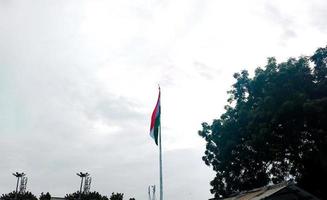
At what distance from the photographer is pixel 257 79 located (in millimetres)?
32000

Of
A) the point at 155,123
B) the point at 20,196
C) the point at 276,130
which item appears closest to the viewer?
the point at 155,123

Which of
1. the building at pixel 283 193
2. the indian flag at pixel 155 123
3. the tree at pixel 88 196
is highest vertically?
the tree at pixel 88 196

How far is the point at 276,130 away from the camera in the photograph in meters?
29.5

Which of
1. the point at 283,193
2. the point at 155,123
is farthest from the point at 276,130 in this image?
the point at 155,123

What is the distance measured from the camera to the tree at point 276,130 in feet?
90.5

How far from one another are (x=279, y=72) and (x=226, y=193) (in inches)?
446

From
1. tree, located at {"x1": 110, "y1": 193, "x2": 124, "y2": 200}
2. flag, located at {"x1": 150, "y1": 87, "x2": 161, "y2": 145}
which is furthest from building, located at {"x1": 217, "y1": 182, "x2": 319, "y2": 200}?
tree, located at {"x1": 110, "y1": 193, "x2": 124, "y2": 200}

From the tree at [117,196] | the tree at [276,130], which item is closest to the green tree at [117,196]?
the tree at [117,196]

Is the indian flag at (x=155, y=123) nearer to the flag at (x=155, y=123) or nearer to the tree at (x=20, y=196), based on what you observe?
the flag at (x=155, y=123)

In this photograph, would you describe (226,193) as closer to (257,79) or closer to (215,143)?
(215,143)

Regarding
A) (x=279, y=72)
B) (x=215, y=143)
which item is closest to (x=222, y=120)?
(x=215, y=143)

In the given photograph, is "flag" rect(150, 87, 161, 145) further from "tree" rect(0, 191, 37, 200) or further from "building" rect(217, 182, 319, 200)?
"tree" rect(0, 191, 37, 200)

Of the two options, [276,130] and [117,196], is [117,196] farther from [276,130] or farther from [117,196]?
[276,130]

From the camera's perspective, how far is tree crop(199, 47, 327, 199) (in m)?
27.6
